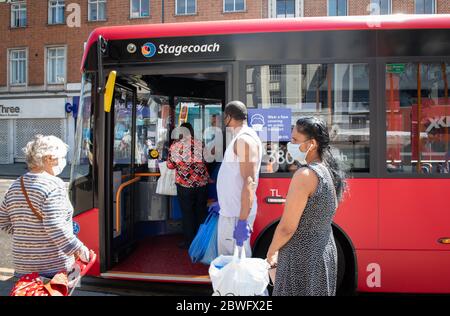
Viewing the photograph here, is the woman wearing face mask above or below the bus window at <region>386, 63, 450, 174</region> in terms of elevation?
below

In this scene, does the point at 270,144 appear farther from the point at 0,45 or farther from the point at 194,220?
the point at 0,45

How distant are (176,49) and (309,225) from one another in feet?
7.84

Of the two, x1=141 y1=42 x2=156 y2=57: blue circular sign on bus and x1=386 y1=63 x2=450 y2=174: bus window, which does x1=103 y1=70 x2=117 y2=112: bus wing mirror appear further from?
x1=386 y1=63 x2=450 y2=174: bus window

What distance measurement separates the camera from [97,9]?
23.3 metres

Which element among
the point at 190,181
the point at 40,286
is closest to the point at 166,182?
the point at 190,181

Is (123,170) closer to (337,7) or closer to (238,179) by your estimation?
(238,179)

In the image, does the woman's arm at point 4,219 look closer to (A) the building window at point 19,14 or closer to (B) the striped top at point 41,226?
(B) the striped top at point 41,226

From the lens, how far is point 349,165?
3.77 metres

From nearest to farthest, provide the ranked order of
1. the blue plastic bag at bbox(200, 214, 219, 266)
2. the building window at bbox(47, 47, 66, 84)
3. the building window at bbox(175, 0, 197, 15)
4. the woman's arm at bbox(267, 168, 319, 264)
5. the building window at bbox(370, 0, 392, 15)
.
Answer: the woman's arm at bbox(267, 168, 319, 264)
the blue plastic bag at bbox(200, 214, 219, 266)
the building window at bbox(370, 0, 392, 15)
the building window at bbox(175, 0, 197, 15)
the building window at bbox(47, 47, 66, 84)

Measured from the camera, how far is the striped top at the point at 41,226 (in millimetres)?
2480

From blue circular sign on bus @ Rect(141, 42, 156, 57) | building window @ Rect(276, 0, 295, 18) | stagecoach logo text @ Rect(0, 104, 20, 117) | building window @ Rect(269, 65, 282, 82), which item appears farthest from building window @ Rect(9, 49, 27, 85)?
building window @ Rect(269, 65, 282, 82)

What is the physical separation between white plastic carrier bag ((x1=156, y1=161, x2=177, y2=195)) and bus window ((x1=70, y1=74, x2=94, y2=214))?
48.8 inches

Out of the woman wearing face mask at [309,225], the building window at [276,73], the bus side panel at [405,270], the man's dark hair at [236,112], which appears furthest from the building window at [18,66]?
the woman wearing face mask at [309,225]

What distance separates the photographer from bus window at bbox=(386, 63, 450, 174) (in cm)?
375
